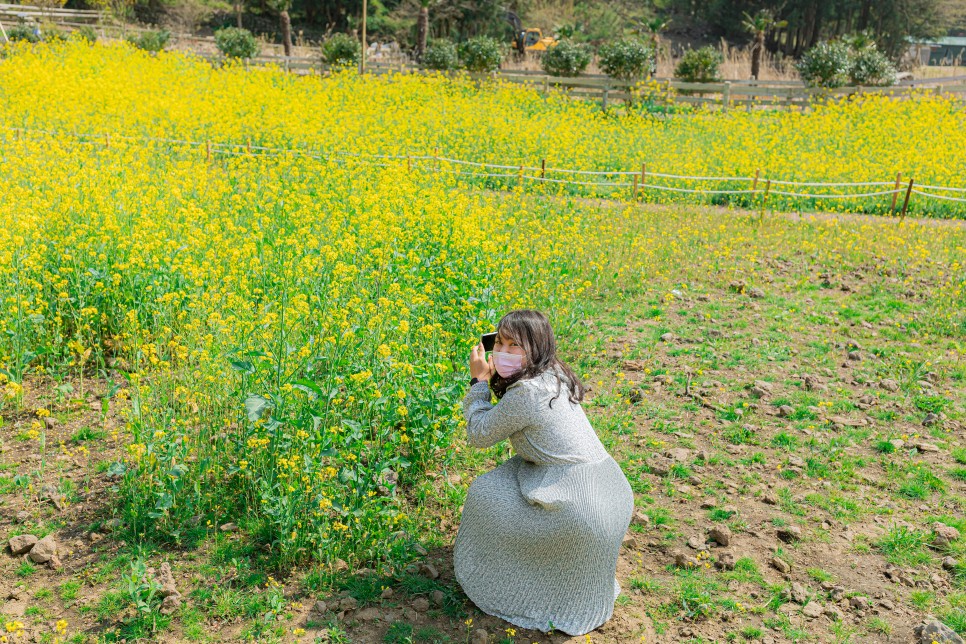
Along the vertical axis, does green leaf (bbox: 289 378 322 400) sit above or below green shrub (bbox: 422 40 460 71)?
below

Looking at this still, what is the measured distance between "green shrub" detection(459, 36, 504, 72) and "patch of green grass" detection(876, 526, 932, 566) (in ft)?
74.5

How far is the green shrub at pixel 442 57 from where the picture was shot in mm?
26297

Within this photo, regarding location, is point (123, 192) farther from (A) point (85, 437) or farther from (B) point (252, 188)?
(A) point (85, 437)

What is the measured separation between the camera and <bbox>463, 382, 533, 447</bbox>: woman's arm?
3.69 m

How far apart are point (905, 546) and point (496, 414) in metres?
2.56

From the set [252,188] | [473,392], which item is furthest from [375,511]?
[252,188]

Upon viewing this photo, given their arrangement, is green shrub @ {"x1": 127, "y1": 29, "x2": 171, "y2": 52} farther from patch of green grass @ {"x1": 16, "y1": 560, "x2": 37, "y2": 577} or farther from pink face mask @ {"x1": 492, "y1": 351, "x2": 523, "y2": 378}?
pink face mask @ {"x1": 492, "y1": 351, "x2": 523, "y2": 378}

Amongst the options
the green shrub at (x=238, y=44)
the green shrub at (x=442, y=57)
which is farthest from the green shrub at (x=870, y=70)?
the green shrub at (x=238, y=44)

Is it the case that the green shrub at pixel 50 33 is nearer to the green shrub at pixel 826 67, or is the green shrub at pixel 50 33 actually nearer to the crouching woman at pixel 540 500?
the green shrub at pixel 826 67

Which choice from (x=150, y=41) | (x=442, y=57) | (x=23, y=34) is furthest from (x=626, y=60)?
(x=23, y=34)

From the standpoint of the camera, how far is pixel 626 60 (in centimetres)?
2409

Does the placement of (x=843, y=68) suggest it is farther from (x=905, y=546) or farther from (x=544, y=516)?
(x=544, y=516)

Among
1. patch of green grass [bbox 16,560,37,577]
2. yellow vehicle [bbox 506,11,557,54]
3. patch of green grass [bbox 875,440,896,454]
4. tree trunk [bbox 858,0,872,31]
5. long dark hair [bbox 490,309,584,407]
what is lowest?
patch of green grass [bbox 875,440,896,454]

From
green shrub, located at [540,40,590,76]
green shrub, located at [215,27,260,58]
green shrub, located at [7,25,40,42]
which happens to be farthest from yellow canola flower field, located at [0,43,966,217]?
green shrub, located at [7,25,40,42]
